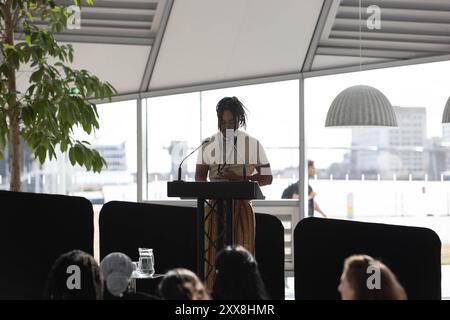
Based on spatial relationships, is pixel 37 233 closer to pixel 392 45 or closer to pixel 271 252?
pixel 271 252

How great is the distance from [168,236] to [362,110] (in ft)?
6.85

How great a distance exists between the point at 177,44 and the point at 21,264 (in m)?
3.38

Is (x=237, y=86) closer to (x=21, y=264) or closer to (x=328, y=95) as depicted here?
(x=328, y=95)

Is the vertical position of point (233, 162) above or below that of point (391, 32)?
below

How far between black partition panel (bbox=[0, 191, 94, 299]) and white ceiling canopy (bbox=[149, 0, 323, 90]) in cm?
307

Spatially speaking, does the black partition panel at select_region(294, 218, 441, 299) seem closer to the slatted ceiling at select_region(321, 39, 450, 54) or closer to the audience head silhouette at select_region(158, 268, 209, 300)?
the audience head silhouette at select_region(158, 268, 209, 300)

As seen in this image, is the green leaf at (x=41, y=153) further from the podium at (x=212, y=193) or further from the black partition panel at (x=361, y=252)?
the black partition panel at (x=361, y=252)

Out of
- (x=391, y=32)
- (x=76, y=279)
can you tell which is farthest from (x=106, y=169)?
(x=76, y=279)

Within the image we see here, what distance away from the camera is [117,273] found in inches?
145

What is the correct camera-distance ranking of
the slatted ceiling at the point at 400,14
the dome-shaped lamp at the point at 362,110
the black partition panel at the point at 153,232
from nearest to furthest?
the black partition panel at the point at 153,232, the dome-shaped lamp at the point at 362,110, the slatted ceiling at the point at 400,14

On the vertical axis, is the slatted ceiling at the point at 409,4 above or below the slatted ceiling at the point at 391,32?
above

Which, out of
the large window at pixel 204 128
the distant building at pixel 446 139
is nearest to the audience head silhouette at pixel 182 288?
the large window at pixel 204 128

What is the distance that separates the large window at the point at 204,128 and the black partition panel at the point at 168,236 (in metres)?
2.86

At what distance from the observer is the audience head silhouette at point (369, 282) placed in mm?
2957
